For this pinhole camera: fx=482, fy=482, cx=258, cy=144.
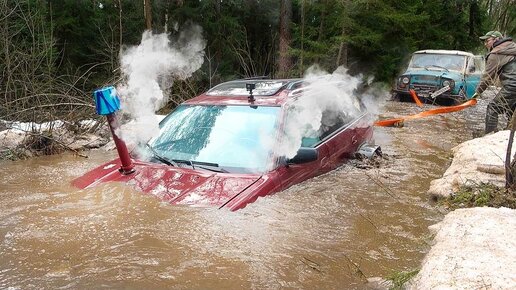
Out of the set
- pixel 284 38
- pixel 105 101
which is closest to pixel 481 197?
pixel 105 101

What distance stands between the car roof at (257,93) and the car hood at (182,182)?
3.71 ft

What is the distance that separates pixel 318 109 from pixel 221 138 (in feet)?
4.92

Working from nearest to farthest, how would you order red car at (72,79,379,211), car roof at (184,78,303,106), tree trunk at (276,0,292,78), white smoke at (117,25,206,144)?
1. red car at (72,79,379,211)
2. car roof at (184,78,303,106)
3. white smoke at (117,25,206,144)
4. tree trunk at (276,0,292,78)

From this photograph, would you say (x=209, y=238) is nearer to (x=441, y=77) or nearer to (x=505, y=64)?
(x=505, y=64)

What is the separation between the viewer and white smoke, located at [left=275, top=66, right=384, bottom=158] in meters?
4.92

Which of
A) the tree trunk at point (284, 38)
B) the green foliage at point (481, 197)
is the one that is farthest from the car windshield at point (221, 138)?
the tree trunk at point (284, 38)

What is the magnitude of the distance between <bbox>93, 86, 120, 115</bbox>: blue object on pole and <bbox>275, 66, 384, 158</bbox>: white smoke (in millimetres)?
1542

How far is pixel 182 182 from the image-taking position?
418cm

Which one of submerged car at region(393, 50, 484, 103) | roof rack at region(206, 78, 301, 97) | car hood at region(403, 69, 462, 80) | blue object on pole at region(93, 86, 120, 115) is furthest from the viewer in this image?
car hood at region(403, 69, 462, 80)

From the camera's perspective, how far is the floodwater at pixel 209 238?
3066mm

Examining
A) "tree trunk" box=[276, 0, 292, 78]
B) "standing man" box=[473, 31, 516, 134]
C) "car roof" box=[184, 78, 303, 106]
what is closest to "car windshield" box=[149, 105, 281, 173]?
"car roof" box=[184, 78, 303, 106]

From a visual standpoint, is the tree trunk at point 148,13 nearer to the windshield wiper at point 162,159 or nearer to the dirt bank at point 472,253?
the windshield wiper at point 162,159

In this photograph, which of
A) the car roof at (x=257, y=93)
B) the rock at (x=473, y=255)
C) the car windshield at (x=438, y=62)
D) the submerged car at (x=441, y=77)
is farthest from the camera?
the car windshield at (x=438, y=62)

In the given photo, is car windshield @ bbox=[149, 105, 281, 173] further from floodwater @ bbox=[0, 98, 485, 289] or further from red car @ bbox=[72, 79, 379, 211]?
floodwater @ bbox=[0, 98, 485, 289]
